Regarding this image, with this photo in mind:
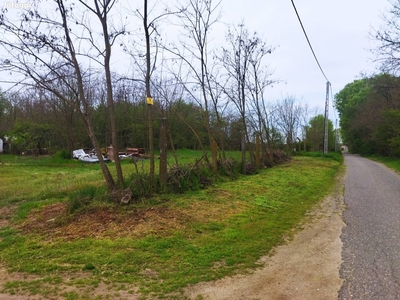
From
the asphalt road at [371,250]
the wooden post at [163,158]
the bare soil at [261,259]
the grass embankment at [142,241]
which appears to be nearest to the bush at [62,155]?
the grass embankment at [142,241]

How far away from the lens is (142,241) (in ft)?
14.8

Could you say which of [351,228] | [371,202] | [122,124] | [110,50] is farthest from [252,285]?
[122,124]

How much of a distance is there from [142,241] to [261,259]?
162cm

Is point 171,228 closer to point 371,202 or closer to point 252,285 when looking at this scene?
point 252,285

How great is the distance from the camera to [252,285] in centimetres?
328

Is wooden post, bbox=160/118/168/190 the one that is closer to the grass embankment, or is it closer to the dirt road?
the grass embankment

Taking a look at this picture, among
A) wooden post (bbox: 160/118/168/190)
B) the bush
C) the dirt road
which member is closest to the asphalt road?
the dirt road

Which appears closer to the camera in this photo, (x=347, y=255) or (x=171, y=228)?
(x=347, y=255)

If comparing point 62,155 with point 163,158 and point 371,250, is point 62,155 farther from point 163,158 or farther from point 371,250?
point 371,250

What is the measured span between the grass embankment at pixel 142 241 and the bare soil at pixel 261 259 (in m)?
0.03

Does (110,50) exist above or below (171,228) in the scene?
above

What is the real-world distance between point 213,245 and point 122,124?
24002 millimetres

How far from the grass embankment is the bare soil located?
0.03 metres

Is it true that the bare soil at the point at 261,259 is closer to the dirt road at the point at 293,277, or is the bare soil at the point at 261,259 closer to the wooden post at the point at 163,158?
the dirt road at the point at 293,277
